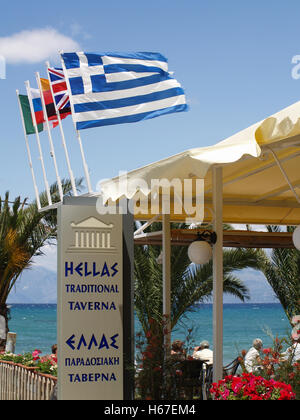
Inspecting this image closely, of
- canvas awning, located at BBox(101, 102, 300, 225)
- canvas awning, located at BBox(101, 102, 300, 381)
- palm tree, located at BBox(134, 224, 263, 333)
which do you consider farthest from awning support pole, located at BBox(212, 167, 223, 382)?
palm tree, located at BBox(134, 224, 263, 333)

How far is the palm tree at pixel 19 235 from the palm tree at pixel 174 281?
229 cm

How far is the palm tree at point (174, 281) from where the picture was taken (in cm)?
1577

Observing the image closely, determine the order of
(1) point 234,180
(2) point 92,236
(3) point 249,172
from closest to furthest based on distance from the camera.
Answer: (2) point 92,236
(3) point 249,172
(1) point 234,180

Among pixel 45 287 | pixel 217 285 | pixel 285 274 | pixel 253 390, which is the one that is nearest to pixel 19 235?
pixel 285 274

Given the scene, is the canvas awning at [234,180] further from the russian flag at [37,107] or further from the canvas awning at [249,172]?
the russian flag at [37,107]

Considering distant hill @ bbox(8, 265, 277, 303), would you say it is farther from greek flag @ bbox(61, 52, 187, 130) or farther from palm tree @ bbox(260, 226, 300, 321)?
greek flag @ bbox(61, 52, 187, 130)

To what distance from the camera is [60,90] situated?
45.2ft

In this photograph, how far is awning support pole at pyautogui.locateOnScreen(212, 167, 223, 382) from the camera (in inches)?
228

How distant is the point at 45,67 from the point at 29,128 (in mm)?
2327

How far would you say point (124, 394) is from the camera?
6238 mm

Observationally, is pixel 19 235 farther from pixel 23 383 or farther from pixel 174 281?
pixel 23 383

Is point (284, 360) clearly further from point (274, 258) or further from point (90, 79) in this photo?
point (274, 258)

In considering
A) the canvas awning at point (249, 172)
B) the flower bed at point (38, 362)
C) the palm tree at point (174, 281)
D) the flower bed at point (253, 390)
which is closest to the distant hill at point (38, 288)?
the palm tree at point (174, 281)

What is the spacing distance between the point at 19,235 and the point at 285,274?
6.23 meters
